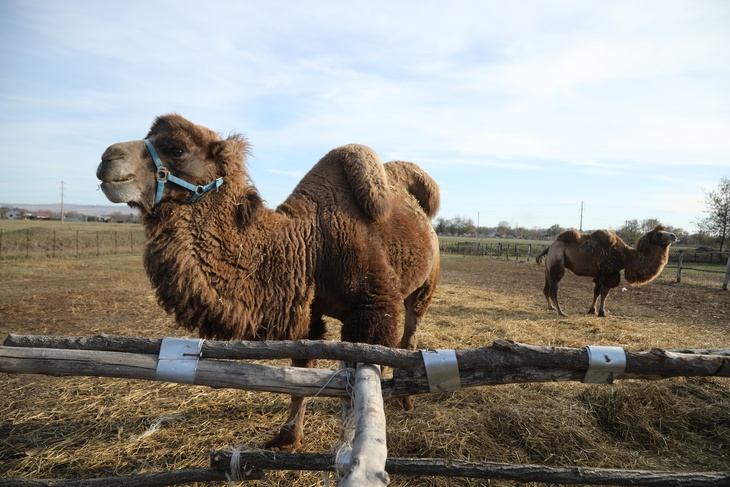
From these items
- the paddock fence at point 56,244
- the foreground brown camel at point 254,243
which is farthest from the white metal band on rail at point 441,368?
the paddock fence at point 56,244

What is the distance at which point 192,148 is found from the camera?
315 cm

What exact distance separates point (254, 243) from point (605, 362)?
2.48 meters

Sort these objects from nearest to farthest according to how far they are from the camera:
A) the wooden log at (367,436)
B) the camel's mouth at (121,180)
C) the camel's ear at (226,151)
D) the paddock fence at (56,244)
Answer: the wooden log at (367,436) → the camel's mouth at (121,180) → the camel's ear at (226,151) → the paddock fence at (56,244)

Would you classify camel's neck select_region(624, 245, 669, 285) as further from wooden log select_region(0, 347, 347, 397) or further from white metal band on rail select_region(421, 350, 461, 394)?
wooden log select_region(0, 347, 347, 397)

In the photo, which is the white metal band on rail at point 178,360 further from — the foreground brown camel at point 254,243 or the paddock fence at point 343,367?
the foreground brown camel at point 254,243

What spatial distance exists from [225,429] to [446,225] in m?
114

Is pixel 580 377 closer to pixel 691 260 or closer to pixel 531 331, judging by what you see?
pixel 531 331

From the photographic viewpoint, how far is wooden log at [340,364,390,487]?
131 centimetres

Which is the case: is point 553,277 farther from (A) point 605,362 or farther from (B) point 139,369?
(B) point 139,369

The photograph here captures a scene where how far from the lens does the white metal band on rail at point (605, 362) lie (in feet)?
7.48

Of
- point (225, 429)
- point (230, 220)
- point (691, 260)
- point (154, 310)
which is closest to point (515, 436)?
point (225, 429)

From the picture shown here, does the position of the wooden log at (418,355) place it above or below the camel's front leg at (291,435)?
above

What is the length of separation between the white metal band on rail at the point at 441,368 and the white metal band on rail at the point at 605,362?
0.77 metres

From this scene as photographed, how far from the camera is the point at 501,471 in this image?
2.55 m
